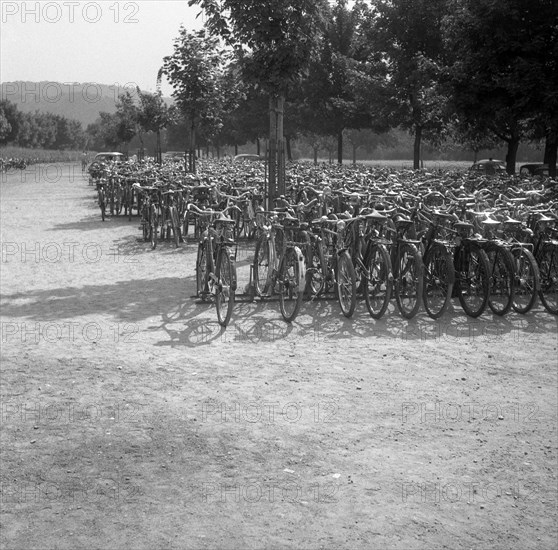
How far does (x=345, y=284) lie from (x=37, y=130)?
343 feet

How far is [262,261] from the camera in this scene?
29.3 feet

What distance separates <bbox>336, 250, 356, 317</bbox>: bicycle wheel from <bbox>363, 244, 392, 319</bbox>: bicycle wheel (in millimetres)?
176

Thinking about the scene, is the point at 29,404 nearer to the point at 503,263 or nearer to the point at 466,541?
the point at 466,541

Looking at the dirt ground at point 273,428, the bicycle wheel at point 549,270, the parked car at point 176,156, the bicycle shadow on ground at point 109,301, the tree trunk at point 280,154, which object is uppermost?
the tree trunk at point 280,154

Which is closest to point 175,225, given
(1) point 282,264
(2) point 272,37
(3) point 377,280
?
(2) point 272,37

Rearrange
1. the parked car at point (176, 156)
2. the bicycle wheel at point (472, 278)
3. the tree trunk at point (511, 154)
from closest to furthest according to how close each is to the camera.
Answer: the bicycle wheel at point (472, 278) < the tree trunk at point (511, 154) < the parked car at point (176, 156)

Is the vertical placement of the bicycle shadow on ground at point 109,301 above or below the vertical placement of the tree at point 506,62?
below

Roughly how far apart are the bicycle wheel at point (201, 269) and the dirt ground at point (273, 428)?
0.22m

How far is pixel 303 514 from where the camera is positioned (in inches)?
151

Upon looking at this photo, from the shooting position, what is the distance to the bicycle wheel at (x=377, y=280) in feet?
25.8

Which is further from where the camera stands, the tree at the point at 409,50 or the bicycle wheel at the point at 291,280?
the tree at the point at 409,50

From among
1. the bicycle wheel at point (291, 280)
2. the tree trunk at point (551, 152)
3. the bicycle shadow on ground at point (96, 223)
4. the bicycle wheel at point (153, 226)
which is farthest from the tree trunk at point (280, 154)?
the tree trunk at point (551, 152)

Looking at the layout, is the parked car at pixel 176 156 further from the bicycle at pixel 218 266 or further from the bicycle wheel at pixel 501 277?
the bicycle wheel at pixel 501 277

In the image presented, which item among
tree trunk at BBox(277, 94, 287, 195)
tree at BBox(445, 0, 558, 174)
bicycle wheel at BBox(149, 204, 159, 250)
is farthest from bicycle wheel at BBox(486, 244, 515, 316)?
tree at BBox(445, 0, 558, 174)
